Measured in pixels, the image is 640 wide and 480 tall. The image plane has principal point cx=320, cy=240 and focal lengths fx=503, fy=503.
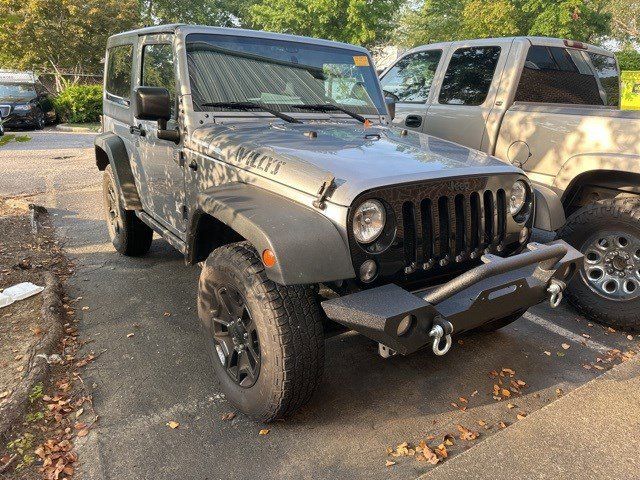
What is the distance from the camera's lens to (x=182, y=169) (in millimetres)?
3455

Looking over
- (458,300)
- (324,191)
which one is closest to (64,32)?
(324,191)

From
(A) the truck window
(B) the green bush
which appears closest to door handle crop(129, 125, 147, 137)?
(A) the truck window

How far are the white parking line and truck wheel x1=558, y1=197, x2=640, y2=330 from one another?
28 centimetres

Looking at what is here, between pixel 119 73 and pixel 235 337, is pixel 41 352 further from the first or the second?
Result: pixel 119 73

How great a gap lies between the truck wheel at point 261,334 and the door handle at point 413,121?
3.33 metres

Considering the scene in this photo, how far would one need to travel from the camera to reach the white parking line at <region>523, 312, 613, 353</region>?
3676 millimetres

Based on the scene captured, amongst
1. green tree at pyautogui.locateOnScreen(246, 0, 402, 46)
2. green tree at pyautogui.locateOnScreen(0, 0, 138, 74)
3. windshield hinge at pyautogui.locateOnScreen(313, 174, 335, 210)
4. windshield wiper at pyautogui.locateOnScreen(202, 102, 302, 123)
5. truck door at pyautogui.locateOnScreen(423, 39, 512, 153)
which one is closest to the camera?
windshield hinge at pyautogui.locateOnScreen(313, 174, 335, 210)

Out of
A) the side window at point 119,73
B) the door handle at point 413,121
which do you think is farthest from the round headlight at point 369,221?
the door handle at point 413,121

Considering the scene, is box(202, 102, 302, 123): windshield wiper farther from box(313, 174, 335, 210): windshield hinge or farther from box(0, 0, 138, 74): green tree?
box(0, 0, 138, 74): green tree

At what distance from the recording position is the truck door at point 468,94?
187 inches

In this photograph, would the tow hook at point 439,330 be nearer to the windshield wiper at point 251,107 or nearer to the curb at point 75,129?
the windshield wiper at point 251,107

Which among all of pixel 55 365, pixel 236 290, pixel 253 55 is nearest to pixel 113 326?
pixel 55 365

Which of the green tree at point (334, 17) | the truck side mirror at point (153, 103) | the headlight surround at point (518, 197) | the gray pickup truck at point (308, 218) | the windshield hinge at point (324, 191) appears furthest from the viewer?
the green tree at point (334, 17)

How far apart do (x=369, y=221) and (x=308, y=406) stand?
1.19m
